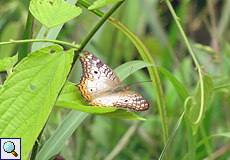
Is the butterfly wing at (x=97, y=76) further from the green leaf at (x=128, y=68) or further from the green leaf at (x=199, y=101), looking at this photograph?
the green leaf at (x=199, y=101)

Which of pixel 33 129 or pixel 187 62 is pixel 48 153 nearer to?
pixel 33 129

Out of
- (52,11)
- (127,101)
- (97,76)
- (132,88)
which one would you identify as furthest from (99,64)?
(132,88)

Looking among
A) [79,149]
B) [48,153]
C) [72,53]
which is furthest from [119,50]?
[72,53]

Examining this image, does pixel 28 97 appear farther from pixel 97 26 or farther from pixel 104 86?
pixel 104 86

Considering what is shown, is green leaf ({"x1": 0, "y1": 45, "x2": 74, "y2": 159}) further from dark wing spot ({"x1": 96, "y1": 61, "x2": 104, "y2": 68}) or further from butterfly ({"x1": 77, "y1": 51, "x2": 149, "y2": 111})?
dark wing spot ({"x1": 96, "y1": 61, "x2": 104, "y2": 68})

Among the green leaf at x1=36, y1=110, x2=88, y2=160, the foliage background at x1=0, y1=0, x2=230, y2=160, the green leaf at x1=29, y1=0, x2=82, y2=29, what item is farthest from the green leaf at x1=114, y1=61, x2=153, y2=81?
the foliage background at x1=0, y1=0, x2=230, y2=160

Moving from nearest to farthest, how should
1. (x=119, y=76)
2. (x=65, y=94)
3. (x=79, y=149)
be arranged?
1. (x=65, y=94)
2. (x=119, y=76)
3. (x=79, y=149)
